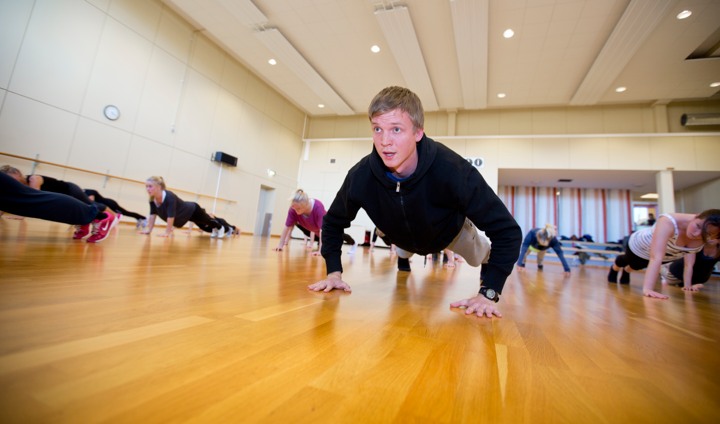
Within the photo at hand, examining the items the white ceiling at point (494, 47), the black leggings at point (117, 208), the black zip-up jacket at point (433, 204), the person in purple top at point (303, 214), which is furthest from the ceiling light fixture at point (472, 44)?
the black leggings at point (117, 208)

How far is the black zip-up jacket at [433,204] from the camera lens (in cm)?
120

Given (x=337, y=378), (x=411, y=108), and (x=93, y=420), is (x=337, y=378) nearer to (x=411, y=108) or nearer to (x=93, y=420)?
(x=93, y=420)

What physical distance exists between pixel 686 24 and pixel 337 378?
8760mm

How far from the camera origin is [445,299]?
4.87 ft

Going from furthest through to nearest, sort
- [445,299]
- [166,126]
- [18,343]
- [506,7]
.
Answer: [166,126]
[506,7]
[445,299]
[18,343]

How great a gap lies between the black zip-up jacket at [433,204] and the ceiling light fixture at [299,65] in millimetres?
6816

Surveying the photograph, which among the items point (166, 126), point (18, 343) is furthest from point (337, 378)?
point (166, 126)

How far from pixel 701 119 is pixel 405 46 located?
8022 mm

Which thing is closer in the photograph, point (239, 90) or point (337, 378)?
point (337, 378)

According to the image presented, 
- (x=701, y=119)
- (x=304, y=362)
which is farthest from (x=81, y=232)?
(x=701, y=119)

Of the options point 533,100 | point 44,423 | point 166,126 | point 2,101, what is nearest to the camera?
point 44,423

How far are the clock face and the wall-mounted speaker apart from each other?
7.63 ft

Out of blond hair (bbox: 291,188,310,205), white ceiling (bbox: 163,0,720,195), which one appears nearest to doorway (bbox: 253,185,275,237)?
white ceiling (bbox: 163,0,720,195)

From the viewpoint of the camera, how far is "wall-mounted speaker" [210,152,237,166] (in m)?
7.98
